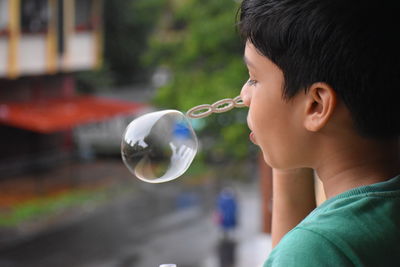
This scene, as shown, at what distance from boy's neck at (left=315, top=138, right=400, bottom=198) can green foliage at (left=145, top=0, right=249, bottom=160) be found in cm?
829

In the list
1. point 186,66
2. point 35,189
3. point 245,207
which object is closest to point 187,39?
point 186,66

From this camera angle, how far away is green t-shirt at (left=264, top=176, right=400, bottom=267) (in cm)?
72

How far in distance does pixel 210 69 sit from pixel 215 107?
9804mm

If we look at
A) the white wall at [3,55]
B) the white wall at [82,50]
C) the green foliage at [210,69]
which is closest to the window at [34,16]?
the white wall at [3,55]

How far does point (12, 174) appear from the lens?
12.8 metres

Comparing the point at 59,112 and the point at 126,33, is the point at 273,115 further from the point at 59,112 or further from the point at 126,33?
the point at 126,33

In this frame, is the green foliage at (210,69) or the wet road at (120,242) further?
the green foliage at (210,69)

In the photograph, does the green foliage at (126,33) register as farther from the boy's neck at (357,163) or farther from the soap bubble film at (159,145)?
the boy's neck at (357,163)

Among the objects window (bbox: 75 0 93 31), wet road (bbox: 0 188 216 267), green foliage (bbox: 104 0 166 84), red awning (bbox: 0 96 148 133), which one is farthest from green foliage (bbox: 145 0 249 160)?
green foliage (bbox: 104 0 166 84)

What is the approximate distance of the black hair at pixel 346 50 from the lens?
76 cm

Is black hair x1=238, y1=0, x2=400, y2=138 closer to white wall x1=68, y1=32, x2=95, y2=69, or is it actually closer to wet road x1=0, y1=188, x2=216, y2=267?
wet road x1=0, y1=188, x2=216, y2=267

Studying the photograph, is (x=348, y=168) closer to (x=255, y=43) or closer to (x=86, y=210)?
(x=255, y=43)

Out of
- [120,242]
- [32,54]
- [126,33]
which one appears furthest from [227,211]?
[126,33]

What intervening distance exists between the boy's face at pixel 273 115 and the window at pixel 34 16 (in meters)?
11.6
